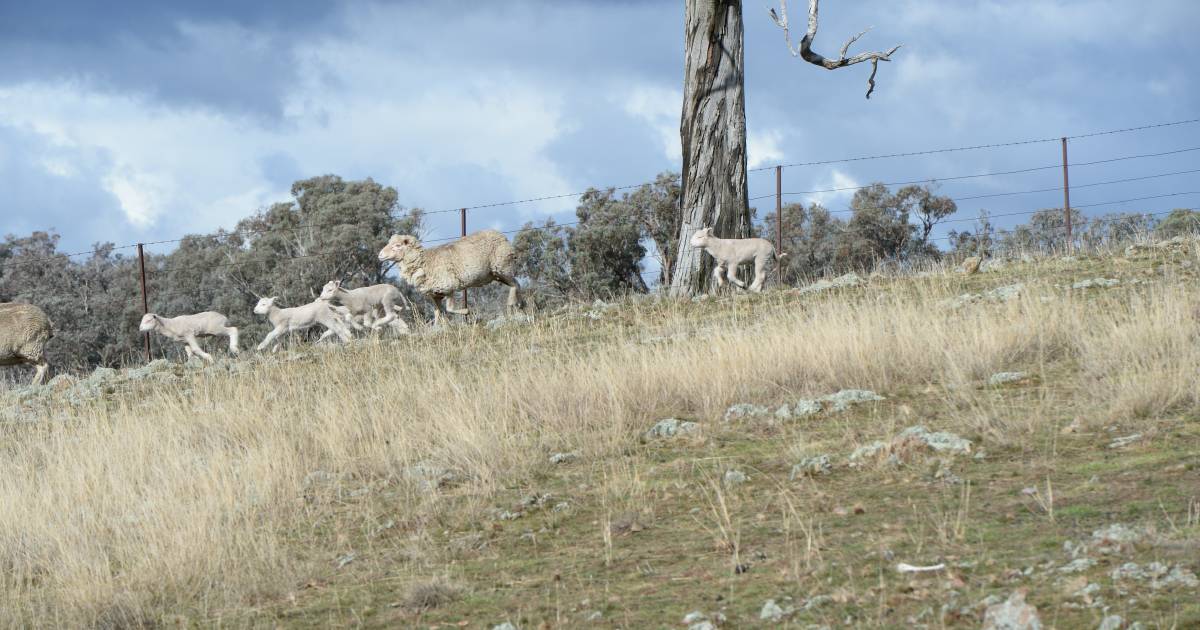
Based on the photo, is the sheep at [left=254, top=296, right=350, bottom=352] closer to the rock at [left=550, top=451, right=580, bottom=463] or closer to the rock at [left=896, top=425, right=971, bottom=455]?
the rock at [left=550, top=451, right=580, bottom=463]

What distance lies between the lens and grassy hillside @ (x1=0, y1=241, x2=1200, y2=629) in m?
5.62

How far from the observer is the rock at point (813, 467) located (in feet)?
A: 24.9

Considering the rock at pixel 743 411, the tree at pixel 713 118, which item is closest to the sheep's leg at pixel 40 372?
the tree at pixel 713 118

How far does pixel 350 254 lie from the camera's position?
129ft

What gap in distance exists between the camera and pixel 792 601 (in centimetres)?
539

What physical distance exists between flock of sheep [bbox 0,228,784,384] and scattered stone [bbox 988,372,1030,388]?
29.2 ft

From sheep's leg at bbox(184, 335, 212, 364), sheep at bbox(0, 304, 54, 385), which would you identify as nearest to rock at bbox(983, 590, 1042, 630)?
sheep's leg at bbox(184, 335, 212, 364)

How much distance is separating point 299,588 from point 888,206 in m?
40.7

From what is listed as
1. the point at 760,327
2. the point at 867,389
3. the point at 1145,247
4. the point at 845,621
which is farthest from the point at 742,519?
the point at 1145,247

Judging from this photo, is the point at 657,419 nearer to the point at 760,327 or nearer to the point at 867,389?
the point at 867,389

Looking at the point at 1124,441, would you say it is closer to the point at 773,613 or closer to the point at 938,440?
the point at 938,440

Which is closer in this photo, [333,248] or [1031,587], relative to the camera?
[1031,587]

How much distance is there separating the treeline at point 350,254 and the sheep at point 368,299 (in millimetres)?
11316

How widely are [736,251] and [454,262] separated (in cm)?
447
